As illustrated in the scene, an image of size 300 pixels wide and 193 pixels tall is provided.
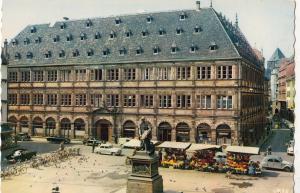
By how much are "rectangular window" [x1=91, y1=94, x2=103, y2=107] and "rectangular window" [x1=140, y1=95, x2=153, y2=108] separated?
5.82 meters

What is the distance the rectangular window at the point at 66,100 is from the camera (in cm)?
5095

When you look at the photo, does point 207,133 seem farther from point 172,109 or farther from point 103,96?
point 103,96

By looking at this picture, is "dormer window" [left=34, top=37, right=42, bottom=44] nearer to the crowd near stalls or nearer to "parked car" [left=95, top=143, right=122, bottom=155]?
"parked car" [left=95, top=143, right=122, bottom=155]

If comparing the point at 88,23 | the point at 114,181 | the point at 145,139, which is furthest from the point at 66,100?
the point at 145,139

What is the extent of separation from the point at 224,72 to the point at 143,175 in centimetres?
2296

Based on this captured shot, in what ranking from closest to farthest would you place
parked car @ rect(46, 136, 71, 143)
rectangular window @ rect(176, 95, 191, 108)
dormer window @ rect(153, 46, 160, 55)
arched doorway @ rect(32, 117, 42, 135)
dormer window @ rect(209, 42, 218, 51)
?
dormer window @ rect(209, 42, 218, 51), rectangular window @ rect(176, 95, 191, 108), dormer window @ rect(153, 46, 160, 55), parked car @ rect(46, 136, 71, 143), arched doorway @ rect(32, 117, 42, 135)

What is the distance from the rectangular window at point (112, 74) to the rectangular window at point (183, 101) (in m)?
8.71

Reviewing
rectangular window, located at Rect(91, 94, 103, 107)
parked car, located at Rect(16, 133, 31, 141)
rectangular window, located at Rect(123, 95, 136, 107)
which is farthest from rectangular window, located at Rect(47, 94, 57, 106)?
rectangular window, located at Rect(123, 95, 136, 107)

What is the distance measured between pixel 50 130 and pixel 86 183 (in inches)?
1045

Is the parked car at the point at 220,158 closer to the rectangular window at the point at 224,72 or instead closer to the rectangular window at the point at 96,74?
the rectangular window at the point at 224,72

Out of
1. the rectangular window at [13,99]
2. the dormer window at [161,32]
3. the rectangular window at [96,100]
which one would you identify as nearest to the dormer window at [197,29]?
the dormer window at [161,32]

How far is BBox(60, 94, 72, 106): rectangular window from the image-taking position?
51.0 meters

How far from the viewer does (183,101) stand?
4428 centimetres

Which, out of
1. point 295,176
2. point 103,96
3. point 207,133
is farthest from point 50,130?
point 295,176
